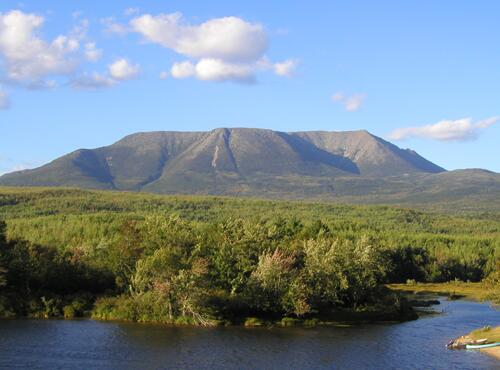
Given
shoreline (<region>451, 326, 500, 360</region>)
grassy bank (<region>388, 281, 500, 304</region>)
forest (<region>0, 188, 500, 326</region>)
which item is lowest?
grassy bank (<region>388, 281, 500, 304</region>)

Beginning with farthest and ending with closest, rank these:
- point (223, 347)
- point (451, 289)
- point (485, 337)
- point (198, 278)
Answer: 1. point (451, 289)
2. point (198, 278)
3. point (485, 337)
4. point (223, 347)

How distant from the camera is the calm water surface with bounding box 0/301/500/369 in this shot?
6975 cm

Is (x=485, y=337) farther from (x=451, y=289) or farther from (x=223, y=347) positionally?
(x=451, y=289)

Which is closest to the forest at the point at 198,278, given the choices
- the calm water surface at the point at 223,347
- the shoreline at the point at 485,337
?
the calm water surface at the point at 223,347

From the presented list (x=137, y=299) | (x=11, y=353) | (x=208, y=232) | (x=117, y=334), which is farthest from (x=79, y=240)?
(x=11, y=353)

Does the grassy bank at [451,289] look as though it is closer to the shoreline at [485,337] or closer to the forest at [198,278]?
the forest at [198,278]

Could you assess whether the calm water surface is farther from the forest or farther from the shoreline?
the forest

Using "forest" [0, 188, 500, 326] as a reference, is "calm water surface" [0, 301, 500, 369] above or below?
below

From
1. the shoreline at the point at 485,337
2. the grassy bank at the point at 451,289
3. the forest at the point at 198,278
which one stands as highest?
the forest at the point at 198,278

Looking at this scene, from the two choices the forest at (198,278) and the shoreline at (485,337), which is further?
the forest at (198,278)

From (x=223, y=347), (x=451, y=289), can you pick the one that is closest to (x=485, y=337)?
(x=223, y=347)

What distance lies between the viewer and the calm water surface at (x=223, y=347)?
69750 millimetres

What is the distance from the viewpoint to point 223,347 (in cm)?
7750

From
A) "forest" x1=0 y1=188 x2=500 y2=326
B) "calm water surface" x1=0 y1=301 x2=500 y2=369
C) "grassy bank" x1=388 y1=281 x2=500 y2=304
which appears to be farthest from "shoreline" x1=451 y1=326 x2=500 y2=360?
"grassy bank" x1=388 y1=281 x2=500 y2=304
